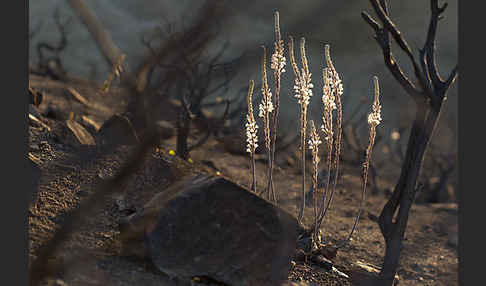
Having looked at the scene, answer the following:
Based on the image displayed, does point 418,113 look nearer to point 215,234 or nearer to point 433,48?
point 433,48

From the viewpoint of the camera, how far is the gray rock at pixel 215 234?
87.3 inches

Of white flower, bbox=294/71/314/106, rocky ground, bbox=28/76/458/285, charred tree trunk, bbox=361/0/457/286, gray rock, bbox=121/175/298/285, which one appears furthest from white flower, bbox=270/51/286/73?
rocky ground, bbox=28/76/458/285

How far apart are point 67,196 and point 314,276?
5.08 feet

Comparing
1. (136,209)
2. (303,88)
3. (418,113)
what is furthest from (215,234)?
(418,113)

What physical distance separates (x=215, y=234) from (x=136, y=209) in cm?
82

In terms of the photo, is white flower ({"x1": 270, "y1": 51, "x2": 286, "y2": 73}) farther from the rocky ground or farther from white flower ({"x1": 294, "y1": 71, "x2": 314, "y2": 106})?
the rocky ground

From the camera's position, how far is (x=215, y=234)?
226 cm

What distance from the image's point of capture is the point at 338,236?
3.77 meters

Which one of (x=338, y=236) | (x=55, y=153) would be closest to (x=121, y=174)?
(x=55, y=153)

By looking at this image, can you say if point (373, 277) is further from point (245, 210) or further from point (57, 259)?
point (57, 259)

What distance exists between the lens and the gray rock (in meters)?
2.22

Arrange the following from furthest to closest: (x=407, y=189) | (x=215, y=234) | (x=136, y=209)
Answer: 1. (x=136, y=209)
2. (x=407, y=189)
3. (x=215, y=234)

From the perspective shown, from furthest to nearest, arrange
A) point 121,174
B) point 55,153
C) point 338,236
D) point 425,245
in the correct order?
point 425,245
point 338,236
point 55,153
point 121,174

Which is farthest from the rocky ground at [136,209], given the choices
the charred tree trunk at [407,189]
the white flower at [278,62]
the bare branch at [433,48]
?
the bare branch at [433,48]
